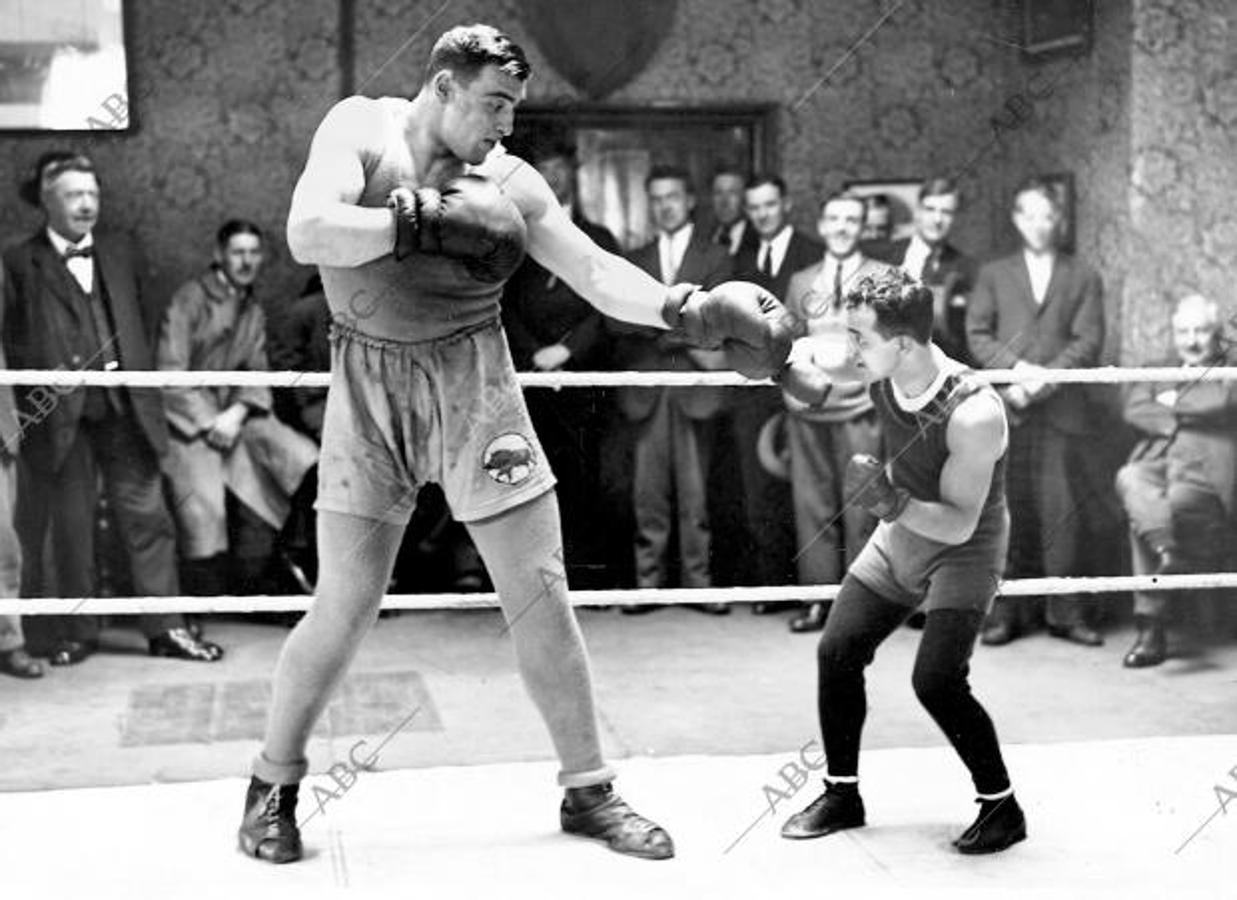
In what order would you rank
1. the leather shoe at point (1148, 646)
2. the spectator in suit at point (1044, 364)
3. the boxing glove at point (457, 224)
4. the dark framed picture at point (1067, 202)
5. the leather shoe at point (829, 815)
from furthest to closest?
the dark framed picture at point (1067, 202), the spectator in suit at point (1044, 364), the leather shoe at point (1148, 646), the leather shoe at point (829, 815), the boxing glove at point (457, 224)

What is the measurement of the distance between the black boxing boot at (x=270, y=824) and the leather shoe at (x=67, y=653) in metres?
2.02

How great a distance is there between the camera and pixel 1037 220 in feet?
15.3

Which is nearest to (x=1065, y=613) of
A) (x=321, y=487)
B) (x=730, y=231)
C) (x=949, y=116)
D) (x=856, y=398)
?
(x=856, y=398)

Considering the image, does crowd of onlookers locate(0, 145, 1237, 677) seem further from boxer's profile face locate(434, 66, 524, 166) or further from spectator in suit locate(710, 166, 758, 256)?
boxer's profile face locate(434, 66, 524, 166)

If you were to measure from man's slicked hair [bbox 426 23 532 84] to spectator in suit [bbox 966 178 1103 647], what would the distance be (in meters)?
2.53

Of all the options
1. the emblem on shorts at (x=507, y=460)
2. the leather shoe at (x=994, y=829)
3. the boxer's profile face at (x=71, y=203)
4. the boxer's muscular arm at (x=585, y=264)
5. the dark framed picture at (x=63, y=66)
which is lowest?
the leather shoe at (x=994, y=829)

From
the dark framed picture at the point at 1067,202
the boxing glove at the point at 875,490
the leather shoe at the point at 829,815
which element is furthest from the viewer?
the dark framed picture at the point at 1067,202

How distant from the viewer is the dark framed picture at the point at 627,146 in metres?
5.57

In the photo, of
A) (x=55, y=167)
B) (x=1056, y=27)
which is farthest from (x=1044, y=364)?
(x=55, y=167)

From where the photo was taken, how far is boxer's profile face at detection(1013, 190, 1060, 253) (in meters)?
4.64

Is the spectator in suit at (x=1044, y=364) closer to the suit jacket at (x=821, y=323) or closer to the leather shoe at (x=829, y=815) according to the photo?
the suit jacket at (x=821, y=323)

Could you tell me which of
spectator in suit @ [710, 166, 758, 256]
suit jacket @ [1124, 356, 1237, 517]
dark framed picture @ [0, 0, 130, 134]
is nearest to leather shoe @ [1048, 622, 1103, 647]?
suit jacket @ [1124, 356, 1237, 517]

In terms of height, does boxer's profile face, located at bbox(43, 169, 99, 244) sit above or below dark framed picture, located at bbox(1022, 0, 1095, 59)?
below

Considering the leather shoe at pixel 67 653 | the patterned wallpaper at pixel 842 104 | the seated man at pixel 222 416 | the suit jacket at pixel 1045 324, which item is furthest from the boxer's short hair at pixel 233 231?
the suit jacket at pixel 1045 324
